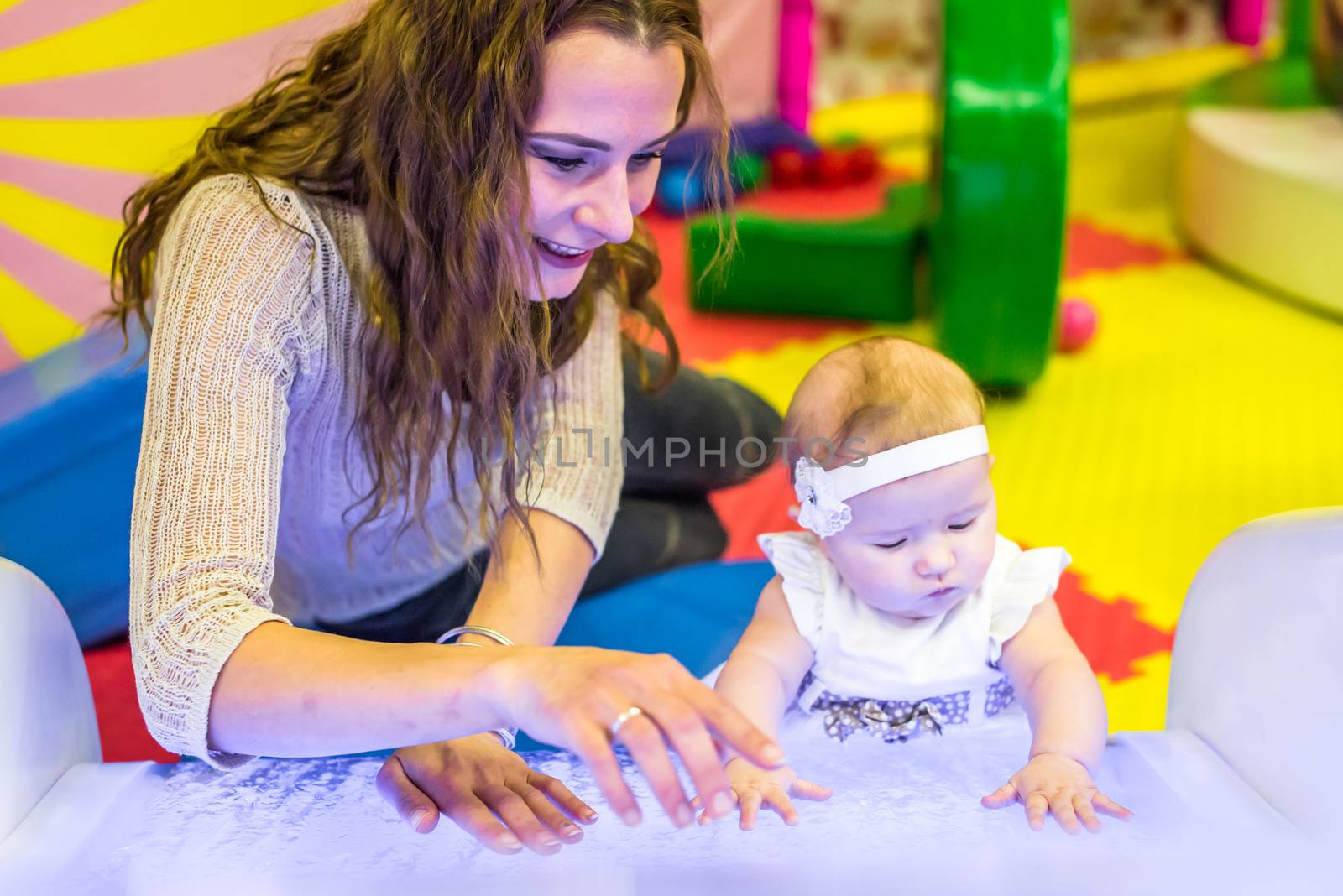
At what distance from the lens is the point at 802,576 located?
3.80 feet

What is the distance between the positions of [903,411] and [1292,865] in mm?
409

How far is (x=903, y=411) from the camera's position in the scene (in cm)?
106

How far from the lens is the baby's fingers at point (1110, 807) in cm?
90

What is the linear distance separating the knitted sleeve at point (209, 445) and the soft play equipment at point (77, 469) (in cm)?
45

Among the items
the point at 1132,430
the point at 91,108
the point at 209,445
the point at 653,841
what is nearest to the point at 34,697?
the point at 209,445

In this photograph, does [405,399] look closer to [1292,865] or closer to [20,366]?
[20,366]

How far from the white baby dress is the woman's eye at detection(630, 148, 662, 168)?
37cm

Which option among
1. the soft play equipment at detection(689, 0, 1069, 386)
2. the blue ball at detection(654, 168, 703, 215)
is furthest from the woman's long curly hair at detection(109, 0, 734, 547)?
the blue ball at detection(654, 168, 703, 215)

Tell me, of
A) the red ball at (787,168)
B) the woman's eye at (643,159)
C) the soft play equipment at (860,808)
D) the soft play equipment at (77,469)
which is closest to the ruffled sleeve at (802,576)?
the soft play equipment at (860,808)

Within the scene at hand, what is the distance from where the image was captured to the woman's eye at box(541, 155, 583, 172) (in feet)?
3.24

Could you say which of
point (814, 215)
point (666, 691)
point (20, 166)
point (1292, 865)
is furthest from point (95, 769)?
point (814, 215)

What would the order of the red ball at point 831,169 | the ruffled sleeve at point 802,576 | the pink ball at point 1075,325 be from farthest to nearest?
the red ball at point 831,169 < the pink ball at point 1075,325 < the ruffled sleeve at point 802,576

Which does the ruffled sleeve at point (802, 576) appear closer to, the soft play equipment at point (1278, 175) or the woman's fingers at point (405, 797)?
the woman's fingers at point (405, 797)

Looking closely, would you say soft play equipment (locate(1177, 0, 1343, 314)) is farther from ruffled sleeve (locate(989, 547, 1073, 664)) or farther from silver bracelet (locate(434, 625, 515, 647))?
silver bracelet (locate(434, 625, 515, 647))
